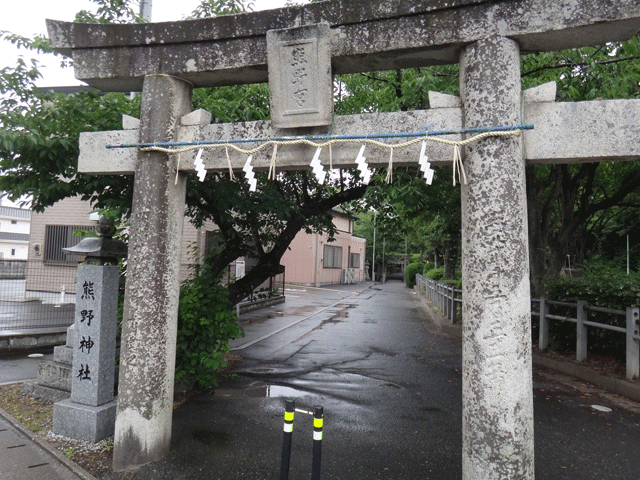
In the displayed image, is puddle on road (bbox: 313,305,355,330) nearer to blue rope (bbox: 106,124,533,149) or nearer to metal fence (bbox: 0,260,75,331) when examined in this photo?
metal fence (bbox: 0,260,75,331)

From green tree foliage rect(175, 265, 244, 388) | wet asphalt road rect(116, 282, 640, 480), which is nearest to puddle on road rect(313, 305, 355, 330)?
wet asphalt road rect(116, 282, 640, 480)

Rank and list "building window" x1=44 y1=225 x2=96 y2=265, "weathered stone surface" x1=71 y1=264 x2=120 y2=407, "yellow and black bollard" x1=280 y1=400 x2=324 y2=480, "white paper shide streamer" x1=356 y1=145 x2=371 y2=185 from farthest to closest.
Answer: "building window" x1=44 y1=225 x2=96 y2=265, "weathered stone surface" x1=71 y1=264 x2=120 y2=407, "white paper shide streamer" x1=356 y1=145 x2=371 y2=185, "yellow and black bollard" x1=280 y1=400 x2=324 y2=480

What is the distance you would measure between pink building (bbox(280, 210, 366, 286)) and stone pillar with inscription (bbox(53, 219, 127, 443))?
23324 mm

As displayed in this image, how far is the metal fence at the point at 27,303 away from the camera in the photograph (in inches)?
442

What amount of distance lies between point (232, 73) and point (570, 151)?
3.20 m

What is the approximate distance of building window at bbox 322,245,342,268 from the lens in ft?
122

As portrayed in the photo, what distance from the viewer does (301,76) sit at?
12.6ft

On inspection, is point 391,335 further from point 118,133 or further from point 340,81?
point 118,133

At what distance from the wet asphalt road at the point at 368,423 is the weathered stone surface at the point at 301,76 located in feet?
11.3

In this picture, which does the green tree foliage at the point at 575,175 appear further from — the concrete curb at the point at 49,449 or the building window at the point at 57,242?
the building window at the point at 57,242

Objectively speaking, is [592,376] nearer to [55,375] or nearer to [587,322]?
[587,322]

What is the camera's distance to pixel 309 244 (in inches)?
1340

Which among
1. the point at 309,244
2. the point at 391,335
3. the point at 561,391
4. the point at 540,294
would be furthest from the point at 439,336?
the point at 309,244

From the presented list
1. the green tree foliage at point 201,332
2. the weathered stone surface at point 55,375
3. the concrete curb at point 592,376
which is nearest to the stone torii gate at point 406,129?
the green tree foliage at point 201,332
